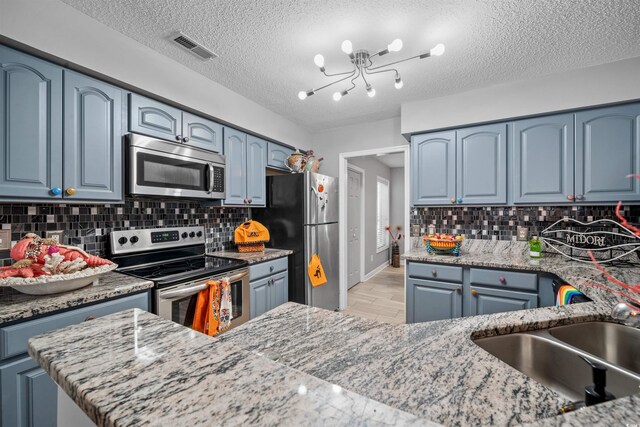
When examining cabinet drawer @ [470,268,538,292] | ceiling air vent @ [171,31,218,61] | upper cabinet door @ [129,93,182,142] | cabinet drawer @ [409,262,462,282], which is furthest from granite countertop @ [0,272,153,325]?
cabinet drawer @ [470,268,538,292]

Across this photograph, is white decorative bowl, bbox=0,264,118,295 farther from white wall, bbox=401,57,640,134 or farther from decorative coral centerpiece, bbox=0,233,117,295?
white wall, bbox=401,57,640,134

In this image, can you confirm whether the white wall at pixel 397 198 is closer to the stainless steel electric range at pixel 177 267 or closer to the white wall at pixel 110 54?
the white wall at pixel 110 54

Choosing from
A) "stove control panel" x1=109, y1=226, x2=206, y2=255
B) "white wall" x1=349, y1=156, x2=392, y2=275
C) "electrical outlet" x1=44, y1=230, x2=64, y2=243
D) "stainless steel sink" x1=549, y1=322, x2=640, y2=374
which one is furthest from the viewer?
"white wall" x1=349, y1=156, x2=392, y2=275

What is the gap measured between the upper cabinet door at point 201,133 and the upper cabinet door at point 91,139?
1.52 ft

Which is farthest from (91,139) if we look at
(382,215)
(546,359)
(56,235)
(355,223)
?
(382,215)

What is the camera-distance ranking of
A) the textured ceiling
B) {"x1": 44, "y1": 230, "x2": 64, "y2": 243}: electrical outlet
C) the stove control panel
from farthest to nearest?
the stove control panel → {"x1": 44, "y1": 230, "x2": 64, "y2": 243}: electrical outlet → the textured ceiling

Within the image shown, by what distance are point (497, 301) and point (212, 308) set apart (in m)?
2.14

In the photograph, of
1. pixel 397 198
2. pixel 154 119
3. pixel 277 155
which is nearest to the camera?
pixel 154 119

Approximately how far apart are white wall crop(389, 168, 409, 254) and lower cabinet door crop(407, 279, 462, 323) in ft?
13.1

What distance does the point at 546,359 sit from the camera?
34.2 inches

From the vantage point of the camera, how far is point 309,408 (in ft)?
1.30

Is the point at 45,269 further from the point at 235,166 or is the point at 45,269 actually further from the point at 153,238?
the point at 235,166

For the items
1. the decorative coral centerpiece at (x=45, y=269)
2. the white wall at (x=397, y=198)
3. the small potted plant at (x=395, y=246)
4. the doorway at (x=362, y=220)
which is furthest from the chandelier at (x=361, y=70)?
the white wall at (x=397, y=198)

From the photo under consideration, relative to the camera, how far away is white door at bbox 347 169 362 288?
4.30 metres
